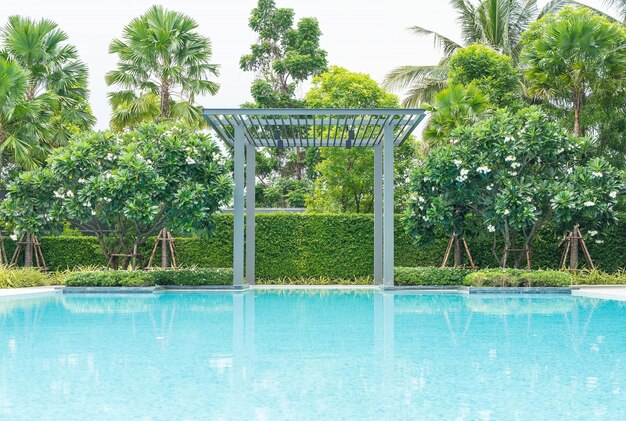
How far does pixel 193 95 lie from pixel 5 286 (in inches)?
356

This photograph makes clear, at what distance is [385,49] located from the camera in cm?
3634

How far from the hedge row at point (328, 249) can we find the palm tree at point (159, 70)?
5.08 metres

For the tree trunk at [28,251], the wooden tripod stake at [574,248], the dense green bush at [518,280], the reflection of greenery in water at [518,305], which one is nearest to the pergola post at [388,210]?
the dense green bush at [518,280]

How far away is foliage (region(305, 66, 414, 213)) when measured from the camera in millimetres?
25141

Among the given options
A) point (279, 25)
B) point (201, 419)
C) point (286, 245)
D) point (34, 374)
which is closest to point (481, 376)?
point (201, 419)

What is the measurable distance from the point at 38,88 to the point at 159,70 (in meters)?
3.69

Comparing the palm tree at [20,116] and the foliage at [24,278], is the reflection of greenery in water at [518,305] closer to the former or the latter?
the foliage at [24,278]

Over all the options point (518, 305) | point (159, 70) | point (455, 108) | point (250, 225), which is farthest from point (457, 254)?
point (159, 70)

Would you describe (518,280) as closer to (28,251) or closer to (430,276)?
(430,276)

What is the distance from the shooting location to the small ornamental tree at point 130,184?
54.3 feet

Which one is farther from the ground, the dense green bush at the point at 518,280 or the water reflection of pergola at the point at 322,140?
the water reflection of pergola at the point at 322,140

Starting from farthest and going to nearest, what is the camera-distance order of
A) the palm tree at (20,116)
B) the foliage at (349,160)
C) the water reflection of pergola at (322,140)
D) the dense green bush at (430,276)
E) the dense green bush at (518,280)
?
the foliage at (349,160), the palm tree at (20,116), the dense green bush at (430,276), the dense green bush at (518,280), the water reflection of pergola at (322,140)

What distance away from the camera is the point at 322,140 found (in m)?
18.1

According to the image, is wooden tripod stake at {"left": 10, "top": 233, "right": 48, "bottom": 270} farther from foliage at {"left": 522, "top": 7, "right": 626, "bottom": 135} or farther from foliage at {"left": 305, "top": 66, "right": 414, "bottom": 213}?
foliage at {"left": 522, "top": 7, "right": 626, "bottom": 135}
